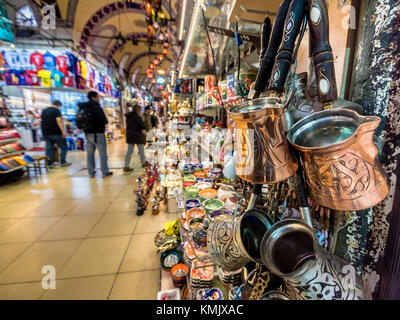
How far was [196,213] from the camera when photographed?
113 centimetres

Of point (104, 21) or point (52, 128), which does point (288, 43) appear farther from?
point (104, 21)

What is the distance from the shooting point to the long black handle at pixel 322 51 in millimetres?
373

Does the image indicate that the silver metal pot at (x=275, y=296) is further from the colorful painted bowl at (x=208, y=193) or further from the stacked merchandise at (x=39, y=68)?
the stacked merchandise at (x=39, y=68)

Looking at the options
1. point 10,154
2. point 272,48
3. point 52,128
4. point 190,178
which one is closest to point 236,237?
point 272,48

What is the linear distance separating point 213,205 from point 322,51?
942mm

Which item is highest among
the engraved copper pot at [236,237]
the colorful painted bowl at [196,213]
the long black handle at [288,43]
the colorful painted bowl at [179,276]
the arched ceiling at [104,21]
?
the arched ceiling at [104,21]

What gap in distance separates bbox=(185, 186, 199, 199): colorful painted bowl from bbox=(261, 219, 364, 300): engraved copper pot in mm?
929

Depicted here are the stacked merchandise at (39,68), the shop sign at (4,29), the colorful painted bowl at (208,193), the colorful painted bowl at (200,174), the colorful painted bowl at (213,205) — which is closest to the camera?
the colorful painted bowl at (213,205)

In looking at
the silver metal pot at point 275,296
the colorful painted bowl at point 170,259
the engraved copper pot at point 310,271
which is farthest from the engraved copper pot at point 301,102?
the colorful painted bowl at point 170,259

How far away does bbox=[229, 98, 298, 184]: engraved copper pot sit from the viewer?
37 centimetres

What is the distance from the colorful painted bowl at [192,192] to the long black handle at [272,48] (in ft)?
3.15

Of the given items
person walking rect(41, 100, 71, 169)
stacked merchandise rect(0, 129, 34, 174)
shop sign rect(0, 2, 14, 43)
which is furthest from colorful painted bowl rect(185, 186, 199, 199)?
shop sign rect(0, 2, 14, 43)

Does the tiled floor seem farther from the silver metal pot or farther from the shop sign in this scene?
the shop sign

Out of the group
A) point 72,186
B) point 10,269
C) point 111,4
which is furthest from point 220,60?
point 111,4
